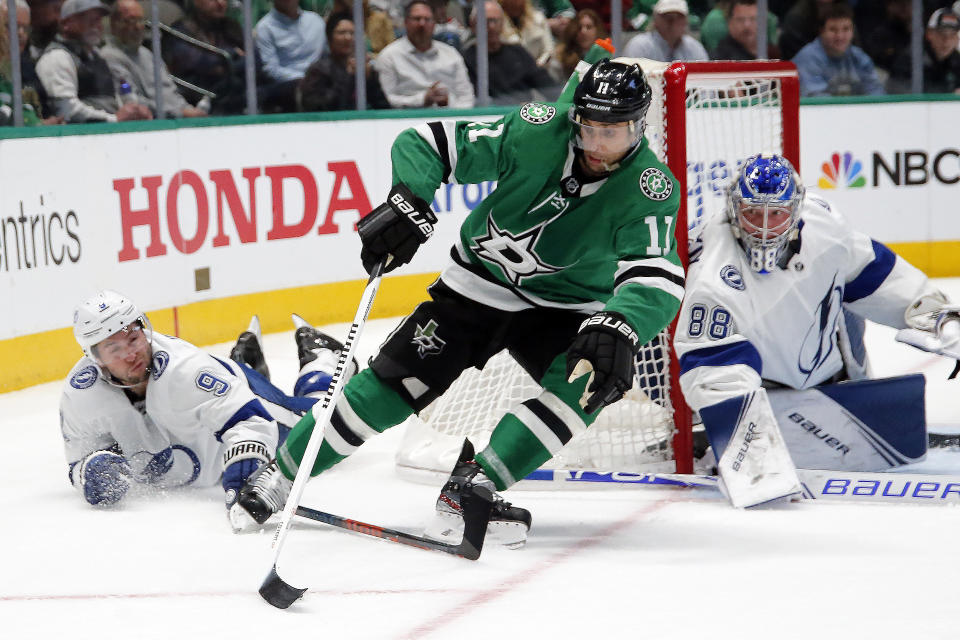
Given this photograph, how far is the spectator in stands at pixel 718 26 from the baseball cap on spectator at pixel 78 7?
3.51m

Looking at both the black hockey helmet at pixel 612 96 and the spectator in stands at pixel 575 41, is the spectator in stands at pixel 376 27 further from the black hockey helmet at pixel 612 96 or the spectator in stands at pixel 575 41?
the black hockey helmet at pixel 612 96

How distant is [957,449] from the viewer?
4.14 m

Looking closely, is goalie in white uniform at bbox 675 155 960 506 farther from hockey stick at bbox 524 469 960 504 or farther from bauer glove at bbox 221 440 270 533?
bauer glove at bbox 221 440 270 533

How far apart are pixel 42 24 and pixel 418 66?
2299 millimetres

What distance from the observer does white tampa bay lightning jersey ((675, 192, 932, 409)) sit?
12.1 ft

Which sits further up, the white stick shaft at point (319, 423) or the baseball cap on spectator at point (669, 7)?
the baseball cap on spectator at point (669, 7)

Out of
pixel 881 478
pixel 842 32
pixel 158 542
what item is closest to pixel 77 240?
pixel 158 542

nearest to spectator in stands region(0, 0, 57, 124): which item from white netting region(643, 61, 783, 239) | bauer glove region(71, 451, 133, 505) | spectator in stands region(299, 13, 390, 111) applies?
spectator in stands region(299, 13, 390, 111)

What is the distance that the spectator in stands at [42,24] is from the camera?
566cm

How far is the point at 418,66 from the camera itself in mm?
7473

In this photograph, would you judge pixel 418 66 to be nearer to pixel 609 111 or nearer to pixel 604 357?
pixel 609 111

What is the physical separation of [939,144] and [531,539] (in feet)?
18.0

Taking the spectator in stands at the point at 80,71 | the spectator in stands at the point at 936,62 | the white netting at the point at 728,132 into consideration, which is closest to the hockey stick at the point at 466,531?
the white netting at the point at 728,132

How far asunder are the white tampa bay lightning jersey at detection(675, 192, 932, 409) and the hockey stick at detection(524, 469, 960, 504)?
9.0 inches
